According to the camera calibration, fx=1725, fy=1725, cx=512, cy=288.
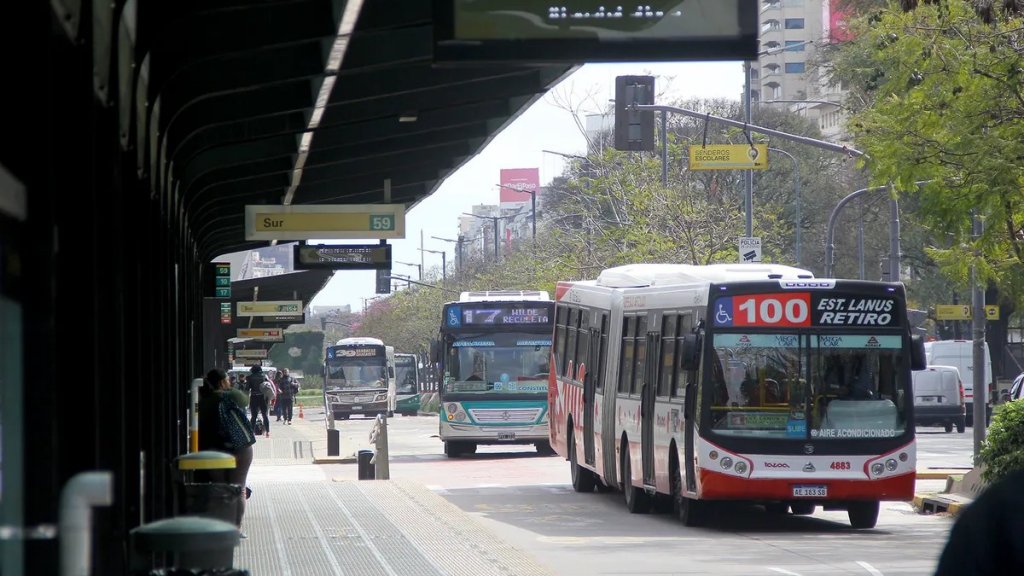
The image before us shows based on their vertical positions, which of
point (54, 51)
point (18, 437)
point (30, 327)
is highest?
point (54, 51)

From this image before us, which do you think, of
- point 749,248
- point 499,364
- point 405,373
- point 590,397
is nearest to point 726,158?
point 749,248

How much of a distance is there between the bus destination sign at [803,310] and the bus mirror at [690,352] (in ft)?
1.14

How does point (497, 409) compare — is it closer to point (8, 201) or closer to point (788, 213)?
point (8, 201)

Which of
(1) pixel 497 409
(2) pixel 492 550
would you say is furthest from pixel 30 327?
(1) pixel 497 409

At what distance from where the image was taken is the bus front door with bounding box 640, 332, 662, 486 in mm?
20844

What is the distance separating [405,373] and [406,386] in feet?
3.59

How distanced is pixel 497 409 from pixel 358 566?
2069 cm

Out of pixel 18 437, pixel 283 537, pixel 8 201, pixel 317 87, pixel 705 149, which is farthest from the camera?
pixel 705 149

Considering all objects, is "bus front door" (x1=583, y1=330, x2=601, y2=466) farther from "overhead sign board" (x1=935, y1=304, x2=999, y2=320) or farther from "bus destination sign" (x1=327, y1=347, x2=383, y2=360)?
"bus destination sign" (x1=327, y1=347, x2=383, y2=360)

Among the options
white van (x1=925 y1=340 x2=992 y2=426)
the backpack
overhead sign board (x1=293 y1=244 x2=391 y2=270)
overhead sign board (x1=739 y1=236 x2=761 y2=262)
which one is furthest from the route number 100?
white van (x1=925 y1=340 x2=992 y2=426)

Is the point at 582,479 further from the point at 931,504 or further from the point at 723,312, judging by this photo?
the point at 723,312

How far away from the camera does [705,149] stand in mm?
30359

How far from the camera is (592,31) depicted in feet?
22.3

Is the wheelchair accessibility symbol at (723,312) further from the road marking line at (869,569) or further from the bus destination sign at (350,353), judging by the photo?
the bus destination sign at (350,353)
